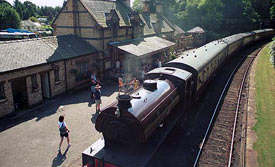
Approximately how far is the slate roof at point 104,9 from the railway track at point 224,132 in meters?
12.9

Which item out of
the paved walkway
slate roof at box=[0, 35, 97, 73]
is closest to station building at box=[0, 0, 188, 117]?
slate roof at box=[0, 35, 97, 73]

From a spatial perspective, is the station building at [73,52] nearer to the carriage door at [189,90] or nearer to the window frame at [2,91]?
the window frame at [2,91]

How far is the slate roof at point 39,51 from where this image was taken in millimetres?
14843

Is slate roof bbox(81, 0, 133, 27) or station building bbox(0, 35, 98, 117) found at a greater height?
slate roof bbox(81, 0, 133, 27)

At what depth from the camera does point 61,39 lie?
2061cm

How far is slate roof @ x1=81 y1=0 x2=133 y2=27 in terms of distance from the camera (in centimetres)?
2227

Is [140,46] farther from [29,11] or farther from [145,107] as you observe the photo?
[29,11]

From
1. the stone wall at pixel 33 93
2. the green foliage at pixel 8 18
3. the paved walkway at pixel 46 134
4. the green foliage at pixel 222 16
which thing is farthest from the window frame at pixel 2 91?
the green foliage at pixel 8 18

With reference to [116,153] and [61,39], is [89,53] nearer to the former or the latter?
[61,39]

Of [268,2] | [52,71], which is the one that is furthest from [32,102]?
[268,2]

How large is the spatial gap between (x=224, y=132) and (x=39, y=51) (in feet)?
45.5

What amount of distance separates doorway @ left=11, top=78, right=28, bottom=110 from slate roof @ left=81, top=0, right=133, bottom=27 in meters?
9.12

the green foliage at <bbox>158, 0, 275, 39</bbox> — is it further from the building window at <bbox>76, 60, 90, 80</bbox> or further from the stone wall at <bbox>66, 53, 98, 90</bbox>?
the stone wall at <bbox>66, 53, 98, 90</bbox>

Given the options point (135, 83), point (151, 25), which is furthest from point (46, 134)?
point (151, 25)
